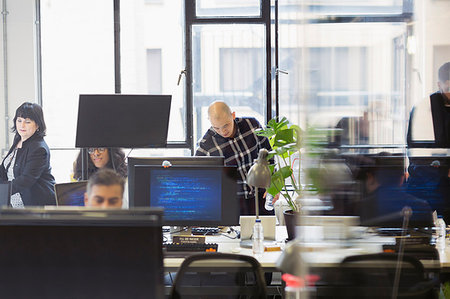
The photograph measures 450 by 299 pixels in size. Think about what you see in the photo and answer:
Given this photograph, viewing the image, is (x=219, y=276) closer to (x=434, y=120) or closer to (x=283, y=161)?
(x=283, y=161)

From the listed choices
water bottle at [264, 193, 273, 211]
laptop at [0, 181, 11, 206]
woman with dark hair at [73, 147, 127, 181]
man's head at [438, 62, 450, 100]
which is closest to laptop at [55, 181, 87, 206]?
laptop at [0, 181, 11, 206]

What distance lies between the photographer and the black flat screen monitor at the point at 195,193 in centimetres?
257

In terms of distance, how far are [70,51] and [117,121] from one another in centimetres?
156

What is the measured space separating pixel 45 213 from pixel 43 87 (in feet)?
13.4

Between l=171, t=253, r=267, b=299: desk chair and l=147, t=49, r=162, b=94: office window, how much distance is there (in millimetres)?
2827

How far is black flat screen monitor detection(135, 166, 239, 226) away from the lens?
257 centimetres

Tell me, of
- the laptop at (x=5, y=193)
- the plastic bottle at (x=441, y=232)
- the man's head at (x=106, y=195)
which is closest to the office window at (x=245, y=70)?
the laptop at (x=5, y=193)

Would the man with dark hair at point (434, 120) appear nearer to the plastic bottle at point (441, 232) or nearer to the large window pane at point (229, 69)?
the plastic bottle at point (441, 232)

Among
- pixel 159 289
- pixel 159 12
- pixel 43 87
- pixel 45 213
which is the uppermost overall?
pixel 159 12

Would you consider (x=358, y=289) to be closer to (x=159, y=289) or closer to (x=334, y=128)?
(x=334, y=128)

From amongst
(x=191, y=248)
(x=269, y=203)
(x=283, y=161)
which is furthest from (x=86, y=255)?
(x=269, y=203)

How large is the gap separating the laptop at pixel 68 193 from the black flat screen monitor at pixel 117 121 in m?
0.91

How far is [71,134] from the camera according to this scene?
4715mm

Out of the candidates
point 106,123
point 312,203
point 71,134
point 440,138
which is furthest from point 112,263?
point 71,134
